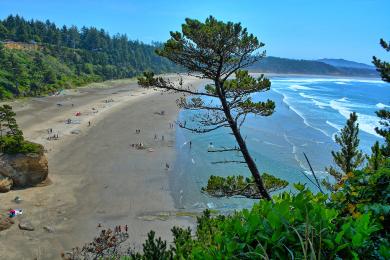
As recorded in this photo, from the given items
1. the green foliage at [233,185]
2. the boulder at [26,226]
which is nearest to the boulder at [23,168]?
the boulder at [26,226]

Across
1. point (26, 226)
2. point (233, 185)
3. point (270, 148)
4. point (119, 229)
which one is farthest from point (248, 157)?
point (270, 148)

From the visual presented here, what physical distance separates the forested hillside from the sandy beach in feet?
77.7

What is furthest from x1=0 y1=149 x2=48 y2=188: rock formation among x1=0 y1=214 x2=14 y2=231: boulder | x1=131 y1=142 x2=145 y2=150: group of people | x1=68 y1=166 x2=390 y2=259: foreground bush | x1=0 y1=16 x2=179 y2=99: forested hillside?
x1=0 y1=16 x2=179 y2=99: forested hillside

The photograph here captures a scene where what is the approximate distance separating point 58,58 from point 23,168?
85068mm

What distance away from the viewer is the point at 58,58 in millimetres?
105500

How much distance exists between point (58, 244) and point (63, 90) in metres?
68.3

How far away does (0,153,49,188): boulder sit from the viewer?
87.1ft

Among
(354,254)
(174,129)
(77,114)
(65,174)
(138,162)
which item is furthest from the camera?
(77,114)

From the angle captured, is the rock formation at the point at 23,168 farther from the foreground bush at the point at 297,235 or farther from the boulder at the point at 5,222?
the foreground bush at the point at 297,235

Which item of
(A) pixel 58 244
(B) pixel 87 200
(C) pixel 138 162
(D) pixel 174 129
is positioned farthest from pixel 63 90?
(A) pixel 58 244

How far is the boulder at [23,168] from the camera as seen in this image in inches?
1045

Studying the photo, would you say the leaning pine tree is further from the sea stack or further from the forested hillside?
the forested hillside

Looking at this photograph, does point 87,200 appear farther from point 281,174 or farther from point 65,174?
point 281,174

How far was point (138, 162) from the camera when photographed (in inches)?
1366
